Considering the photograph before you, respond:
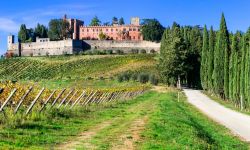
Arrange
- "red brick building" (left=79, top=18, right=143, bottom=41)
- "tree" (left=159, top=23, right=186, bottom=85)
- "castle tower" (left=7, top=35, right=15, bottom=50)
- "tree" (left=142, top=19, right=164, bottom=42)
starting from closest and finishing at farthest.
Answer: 1. "tree" (left=159, top=23, right=186, bottom=85)
2. "tree" (left=142, top=19, right=164, bottom=42)
3. "castle tower" (left=7, top=35, right=15, bottom=50)
4. "red brick building" (left=79, top=18, right=143, bottom=41)

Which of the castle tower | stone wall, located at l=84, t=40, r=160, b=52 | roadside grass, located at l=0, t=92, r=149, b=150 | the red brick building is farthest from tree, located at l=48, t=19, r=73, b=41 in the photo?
roadside grass, located at l=0, t=92, r=149, b=150

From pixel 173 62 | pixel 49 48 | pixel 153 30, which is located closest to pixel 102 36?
pixel 49 48

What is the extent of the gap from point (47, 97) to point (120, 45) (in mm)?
139565

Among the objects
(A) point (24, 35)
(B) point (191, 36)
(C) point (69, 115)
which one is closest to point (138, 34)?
(A) point (24, 35)

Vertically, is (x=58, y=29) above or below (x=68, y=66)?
above

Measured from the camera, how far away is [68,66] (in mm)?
140625

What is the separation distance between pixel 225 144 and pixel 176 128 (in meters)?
2.53

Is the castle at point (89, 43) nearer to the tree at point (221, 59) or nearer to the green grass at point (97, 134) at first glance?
the tree at point (221, 59)

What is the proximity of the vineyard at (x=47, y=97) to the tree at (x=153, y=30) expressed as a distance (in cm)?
10906

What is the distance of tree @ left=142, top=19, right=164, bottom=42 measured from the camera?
170000mm

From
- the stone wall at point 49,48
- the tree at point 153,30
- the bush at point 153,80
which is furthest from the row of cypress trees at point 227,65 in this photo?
the stone wall at point 49,48

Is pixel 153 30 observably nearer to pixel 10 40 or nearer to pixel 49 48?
pixel 49 48

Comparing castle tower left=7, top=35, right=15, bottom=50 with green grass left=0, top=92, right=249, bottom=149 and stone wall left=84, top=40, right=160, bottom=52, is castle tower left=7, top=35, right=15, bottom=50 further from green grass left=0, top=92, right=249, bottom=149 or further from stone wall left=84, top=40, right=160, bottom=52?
green grass left=0, top=92, right=249, bottom=149

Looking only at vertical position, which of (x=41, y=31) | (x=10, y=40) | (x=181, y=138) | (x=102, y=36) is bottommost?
(x=181, y=138)
